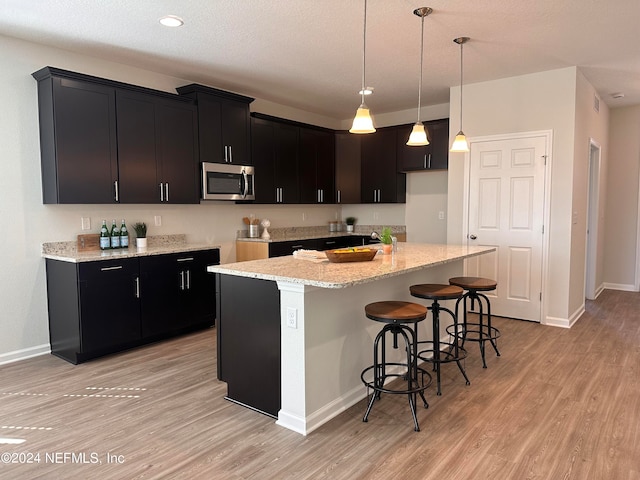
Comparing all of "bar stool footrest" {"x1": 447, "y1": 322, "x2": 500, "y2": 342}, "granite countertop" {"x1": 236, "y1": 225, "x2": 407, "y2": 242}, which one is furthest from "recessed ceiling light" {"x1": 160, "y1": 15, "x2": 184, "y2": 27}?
"bar stool footrest" {"x1": 447, "y1": 322, "x2": 500, "y2": 342}

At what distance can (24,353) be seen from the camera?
12.5 feet

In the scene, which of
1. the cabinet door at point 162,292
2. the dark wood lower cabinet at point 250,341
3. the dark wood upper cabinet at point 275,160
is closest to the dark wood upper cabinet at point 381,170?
the dark wood upper cabinet at point 275,160

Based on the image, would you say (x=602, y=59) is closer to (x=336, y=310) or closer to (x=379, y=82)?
(x=379, y=82)

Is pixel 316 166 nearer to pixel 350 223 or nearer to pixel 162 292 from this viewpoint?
pixel 350 223

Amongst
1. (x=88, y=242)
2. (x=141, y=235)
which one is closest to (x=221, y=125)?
(x=141, y=235)

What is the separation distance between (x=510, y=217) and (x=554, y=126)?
105cm

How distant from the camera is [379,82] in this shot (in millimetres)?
5105

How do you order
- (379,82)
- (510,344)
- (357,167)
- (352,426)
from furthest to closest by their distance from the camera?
(357,167), (379,82), (510,344), (352,426)

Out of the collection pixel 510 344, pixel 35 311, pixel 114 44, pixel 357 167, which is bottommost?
pixel 510 344

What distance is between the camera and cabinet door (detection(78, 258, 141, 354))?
3.62 m

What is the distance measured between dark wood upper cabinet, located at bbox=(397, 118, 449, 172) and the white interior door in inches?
29.0

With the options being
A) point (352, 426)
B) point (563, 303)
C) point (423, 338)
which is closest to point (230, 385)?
point (352, 426)

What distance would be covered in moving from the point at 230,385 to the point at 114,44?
304 cm

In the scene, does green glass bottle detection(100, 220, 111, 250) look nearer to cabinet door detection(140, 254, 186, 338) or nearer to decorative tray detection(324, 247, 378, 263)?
cabinet door detection(140, 254, 186, 338)
